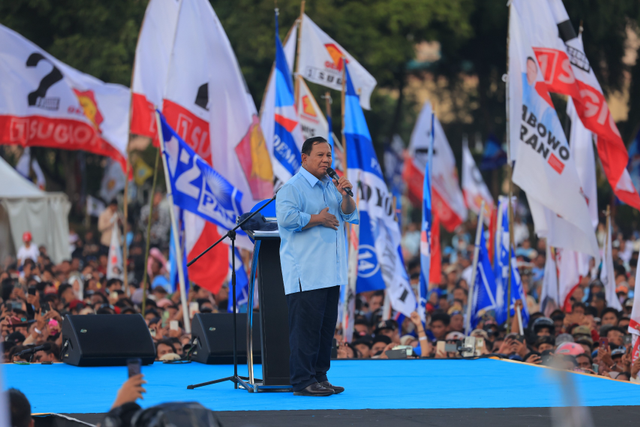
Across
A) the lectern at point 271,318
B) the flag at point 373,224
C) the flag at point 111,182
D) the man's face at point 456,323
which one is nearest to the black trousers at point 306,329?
the lectern at point 271,318

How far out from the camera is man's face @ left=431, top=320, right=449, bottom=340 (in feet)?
39.8

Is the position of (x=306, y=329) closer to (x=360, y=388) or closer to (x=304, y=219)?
(x=304, y=219)

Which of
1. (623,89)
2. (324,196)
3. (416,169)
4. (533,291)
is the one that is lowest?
(533,291)

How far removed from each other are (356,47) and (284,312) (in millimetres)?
24443

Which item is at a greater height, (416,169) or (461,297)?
(416,169)

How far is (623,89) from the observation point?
116 ft

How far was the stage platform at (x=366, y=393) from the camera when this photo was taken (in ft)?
17.5

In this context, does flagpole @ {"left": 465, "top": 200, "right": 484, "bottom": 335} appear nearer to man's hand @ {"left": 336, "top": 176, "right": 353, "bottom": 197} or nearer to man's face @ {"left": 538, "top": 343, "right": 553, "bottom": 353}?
man's face @ {"left": 538, "top": 343, "right": 553, "bottom": 353}

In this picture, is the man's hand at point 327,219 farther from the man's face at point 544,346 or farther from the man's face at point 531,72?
the man's face at point 531,72

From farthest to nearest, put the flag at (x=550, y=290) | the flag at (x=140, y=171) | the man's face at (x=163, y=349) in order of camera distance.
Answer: the flag at (x=140, y=171), the flag at (x=550, y=290), the man's face at (x=163, y=349)

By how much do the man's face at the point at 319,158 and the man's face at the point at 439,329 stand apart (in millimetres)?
6478

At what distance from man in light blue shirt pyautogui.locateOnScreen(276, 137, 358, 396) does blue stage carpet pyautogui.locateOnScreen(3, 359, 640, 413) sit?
299mm

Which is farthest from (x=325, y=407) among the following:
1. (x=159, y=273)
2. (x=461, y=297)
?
(x=159, y=273)

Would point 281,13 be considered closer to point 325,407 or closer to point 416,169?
point 416,169
